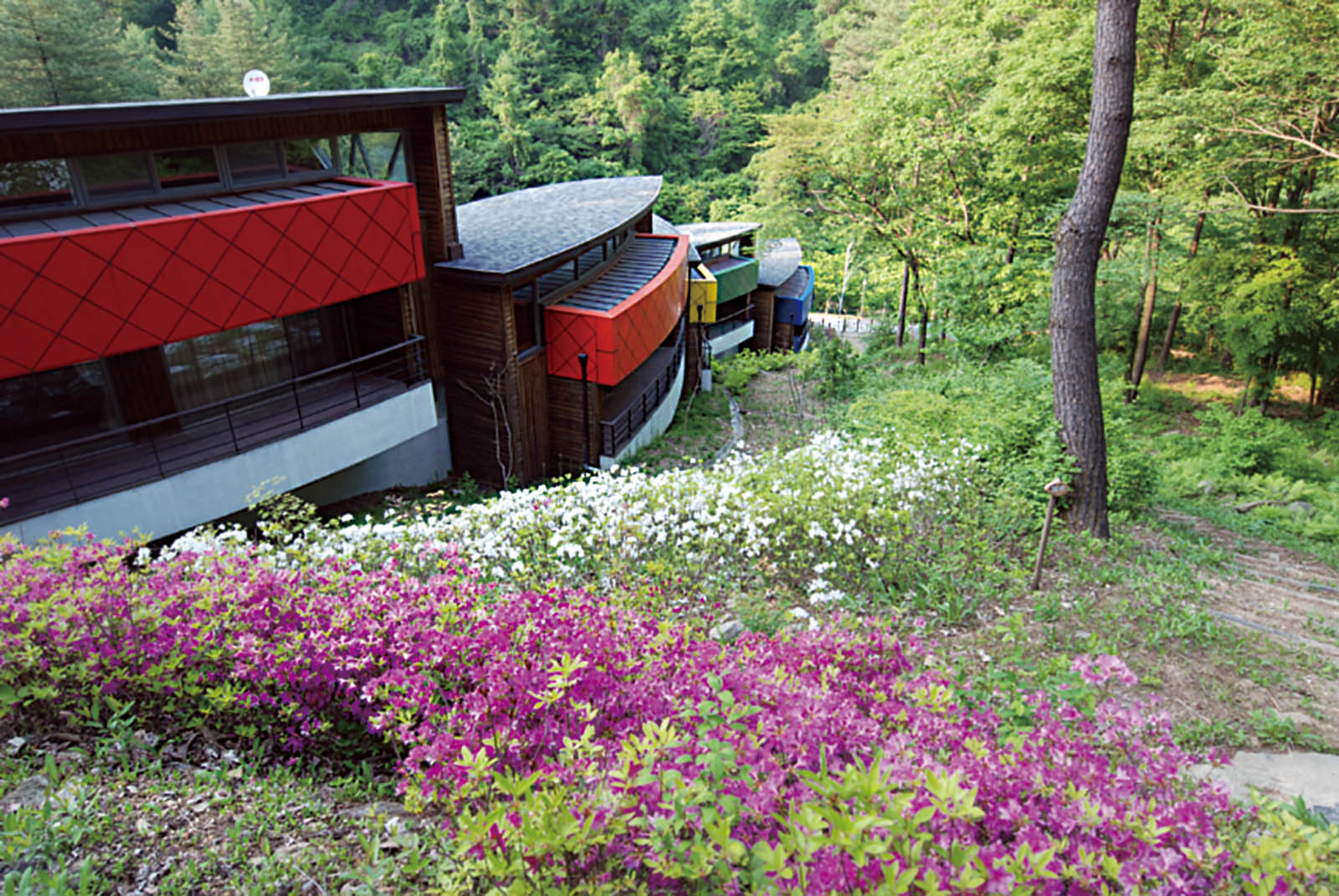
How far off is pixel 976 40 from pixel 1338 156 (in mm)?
9565

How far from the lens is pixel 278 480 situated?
9.03 metres

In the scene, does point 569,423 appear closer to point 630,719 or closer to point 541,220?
point 541,220

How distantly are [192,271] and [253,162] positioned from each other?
248cm

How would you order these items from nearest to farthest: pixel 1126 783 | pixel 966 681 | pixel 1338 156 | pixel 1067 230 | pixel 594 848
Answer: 1. pixel 594 848
2. pixel 1126 783
3. pixel 966 681
4. pixel 1067 230
5. pixel 1338 156

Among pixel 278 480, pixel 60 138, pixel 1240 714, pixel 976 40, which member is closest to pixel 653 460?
pixel 278 480

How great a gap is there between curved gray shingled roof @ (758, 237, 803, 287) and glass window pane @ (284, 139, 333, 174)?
17.9 m

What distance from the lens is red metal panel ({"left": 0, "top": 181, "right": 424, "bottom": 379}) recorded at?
7324mm

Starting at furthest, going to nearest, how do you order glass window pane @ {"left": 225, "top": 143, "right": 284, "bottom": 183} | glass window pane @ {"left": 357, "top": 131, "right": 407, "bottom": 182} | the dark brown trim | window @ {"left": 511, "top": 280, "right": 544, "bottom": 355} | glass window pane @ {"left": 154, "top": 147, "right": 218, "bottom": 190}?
window @ {"left": 511, "top": 280, "right": 544, "bottom": 355}, glass window pane @ {"left": 357, "top": 131, "right": 407, "bottom": 182}, glass window pane @ {"left": 225, "top": 143, "right": 284, "bottom": 183}, glass window pane @ {"left": 154, "top": 147, "right": 218, "bottom": 190}, the dark brown trim

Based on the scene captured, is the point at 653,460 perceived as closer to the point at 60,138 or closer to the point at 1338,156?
the point at 60,138

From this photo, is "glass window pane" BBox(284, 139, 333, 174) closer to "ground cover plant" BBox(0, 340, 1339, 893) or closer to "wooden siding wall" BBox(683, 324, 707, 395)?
"ground cover plant" BBox(0, 340, 1339, 893)

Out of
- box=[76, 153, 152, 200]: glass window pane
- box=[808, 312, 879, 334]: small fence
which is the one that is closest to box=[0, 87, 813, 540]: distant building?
box=[76, 153, 152, 200]: glass window pane

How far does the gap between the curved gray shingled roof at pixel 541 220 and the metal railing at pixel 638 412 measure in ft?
11.7

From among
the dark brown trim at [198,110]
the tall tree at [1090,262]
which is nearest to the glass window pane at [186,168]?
the dark brown trim at [198,110]

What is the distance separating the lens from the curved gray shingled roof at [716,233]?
2369cm
